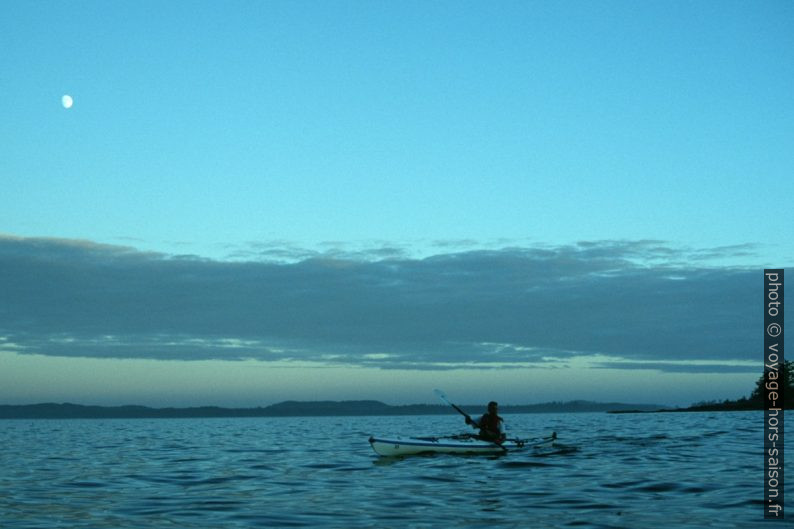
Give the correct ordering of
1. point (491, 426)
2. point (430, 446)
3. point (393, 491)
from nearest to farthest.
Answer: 1. point (393, 491)
2. point (430, 446)
3. point (491, 426)

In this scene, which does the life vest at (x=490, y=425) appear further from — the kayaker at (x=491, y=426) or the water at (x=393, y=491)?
the water at (x=393, y=491)

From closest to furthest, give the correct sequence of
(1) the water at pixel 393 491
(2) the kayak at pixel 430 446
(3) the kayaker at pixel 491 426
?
1. (1) the water at pixel 393 491
2. (2) the kayak at pixel 430 446
3. (3) the kayaker at pixel 491 426

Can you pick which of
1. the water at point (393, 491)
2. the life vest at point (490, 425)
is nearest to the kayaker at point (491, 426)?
the life vest at point (490, 425)

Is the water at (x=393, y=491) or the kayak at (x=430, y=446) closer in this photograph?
the water at (x=393, y=491)

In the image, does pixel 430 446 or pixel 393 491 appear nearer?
pixel 393 491

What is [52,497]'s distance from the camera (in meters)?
21.1

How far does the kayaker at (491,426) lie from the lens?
33.2 meters

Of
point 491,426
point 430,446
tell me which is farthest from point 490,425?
point 430,446

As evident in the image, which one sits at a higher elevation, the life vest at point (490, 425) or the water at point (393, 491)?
the life vest at point (490, 425)

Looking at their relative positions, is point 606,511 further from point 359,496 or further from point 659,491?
point 359,496

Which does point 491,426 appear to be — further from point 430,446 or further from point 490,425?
point 430,446

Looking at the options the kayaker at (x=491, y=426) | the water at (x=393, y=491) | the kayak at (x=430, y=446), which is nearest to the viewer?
the water at (x=393, y=491)

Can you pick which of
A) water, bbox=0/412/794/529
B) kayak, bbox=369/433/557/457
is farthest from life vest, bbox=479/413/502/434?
water, bbox=0/412/794/529

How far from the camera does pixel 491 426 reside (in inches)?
1319
